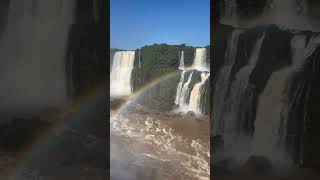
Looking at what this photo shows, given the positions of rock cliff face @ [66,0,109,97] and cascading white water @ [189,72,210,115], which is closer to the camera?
rock cliff face @ [66,0,109,97]

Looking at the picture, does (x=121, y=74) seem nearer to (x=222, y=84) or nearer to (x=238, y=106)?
(x=222, y=84)

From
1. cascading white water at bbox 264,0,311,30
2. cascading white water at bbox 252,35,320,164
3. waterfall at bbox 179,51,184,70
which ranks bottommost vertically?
cascading white water at bbox 252,35,320,164

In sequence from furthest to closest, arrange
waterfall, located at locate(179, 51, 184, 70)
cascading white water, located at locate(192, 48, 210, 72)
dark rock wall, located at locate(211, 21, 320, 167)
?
waterfall, located at locate(179, 51, 184, 70) → cascading white water, located at locate(192, 48, 210, 72) → dark rock wall, located at locate(211, 21, 320, 167)

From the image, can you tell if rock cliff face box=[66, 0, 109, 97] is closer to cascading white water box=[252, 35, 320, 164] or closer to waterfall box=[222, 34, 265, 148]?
waterfall box=[222, 34, 265, 148]

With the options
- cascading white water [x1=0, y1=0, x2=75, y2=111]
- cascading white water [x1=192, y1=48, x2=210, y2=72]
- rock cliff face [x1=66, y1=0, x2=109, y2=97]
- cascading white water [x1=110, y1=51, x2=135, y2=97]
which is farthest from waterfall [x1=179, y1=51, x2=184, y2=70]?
cascading white water [x1=0, y1=0, x2=75, y2=111]

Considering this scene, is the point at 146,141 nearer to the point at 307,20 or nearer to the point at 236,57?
the point at 236,57

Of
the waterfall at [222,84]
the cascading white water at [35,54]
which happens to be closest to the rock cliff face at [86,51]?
the cascading white water at [35,54]
